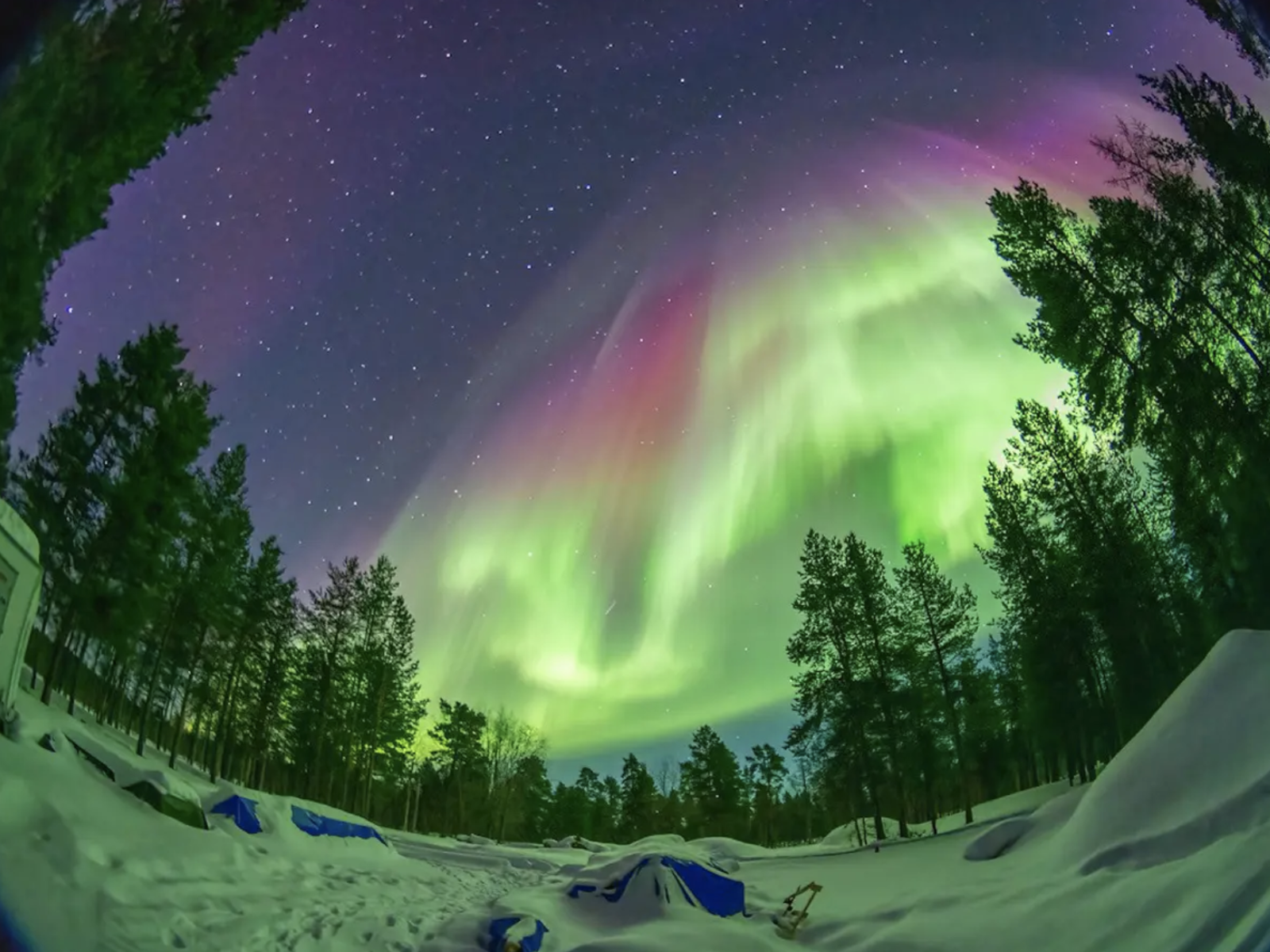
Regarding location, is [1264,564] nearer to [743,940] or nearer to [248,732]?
[248,732]

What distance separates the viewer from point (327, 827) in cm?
411

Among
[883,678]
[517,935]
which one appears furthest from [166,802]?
[517,935]

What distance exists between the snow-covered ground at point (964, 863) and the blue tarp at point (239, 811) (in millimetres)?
92

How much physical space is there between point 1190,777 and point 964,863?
1124 mm

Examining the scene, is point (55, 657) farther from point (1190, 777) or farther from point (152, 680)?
point (1190, 777)

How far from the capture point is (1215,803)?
2.31 meters

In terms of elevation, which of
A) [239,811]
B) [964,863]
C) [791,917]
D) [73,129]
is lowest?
[791,917]

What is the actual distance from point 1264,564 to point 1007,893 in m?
1.68

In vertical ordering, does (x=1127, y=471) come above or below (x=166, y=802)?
above

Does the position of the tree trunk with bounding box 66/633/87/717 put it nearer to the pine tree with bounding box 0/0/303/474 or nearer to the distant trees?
the pine tree with bounding box 0/0/303/474

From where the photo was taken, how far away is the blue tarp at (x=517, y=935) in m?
6.46

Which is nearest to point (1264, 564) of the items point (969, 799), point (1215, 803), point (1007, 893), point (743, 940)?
point (1215, 803)

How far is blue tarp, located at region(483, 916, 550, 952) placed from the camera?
6461 millimetres

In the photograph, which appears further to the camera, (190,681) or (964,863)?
(964,863)
